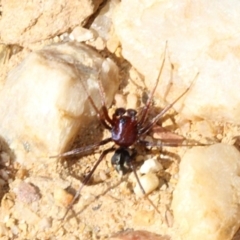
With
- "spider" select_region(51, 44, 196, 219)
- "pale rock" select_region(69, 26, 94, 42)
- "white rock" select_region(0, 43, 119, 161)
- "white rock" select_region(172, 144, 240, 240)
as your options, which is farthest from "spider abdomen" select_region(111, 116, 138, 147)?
"pale rock" select_region(69, 26, 94, 42)

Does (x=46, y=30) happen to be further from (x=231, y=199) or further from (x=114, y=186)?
(x=231, y=199)

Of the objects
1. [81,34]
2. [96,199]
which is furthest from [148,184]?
[81,34]

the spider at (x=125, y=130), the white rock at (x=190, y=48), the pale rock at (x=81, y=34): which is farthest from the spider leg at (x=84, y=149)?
the pale rock at (x=81, y=34)

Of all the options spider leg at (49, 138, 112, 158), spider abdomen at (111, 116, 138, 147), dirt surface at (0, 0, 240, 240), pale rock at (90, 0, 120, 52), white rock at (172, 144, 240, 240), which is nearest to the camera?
white rock at (172, 144, 240, 240)

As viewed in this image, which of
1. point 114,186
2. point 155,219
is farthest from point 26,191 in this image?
point 155,219

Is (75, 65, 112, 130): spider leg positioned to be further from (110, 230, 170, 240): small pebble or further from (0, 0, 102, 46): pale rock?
(110, 230, 170, 240): small pebble

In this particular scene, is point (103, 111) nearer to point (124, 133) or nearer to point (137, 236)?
point (124, 133)
